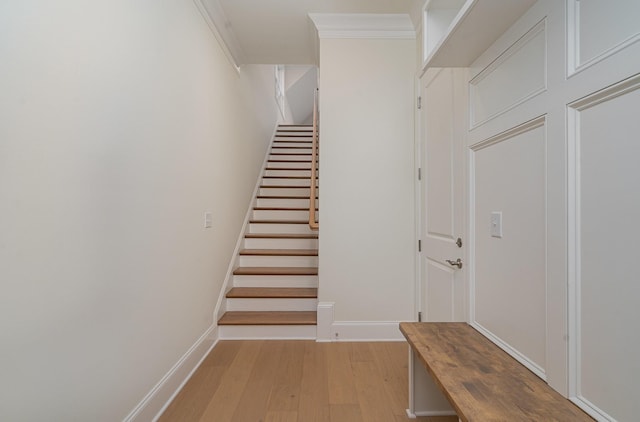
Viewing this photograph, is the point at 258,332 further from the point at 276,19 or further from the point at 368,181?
the point at 276,19

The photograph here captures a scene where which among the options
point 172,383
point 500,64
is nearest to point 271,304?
point 172,383

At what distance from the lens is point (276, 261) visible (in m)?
3.21

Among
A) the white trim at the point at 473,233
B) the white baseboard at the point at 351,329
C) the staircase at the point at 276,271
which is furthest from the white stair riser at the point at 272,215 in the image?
the white trim at the point at 473,233

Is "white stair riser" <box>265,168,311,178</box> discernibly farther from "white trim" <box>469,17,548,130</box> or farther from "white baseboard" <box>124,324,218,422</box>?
"white trim" <box>469,17,548,130</box>

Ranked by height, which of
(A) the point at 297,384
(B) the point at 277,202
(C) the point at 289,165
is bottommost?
(A) the point at 297,384

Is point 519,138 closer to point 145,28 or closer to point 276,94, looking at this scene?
point 145,28

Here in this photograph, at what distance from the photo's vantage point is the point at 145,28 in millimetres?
1492

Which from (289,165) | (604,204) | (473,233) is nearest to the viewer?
(604,204)

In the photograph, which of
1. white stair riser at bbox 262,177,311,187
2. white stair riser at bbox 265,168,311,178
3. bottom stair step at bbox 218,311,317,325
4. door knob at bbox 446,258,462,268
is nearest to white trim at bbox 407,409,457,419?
door knob at bbox 446,258,462,268

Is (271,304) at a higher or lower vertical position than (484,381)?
lower

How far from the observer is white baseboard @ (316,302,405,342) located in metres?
2.53

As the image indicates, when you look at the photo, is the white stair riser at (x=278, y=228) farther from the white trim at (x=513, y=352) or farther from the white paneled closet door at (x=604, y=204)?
the white paneled closet door at (x=604, y=204)

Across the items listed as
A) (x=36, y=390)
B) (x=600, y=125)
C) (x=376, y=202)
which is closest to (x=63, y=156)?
(x=36, y=390)

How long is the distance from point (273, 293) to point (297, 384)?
0.99 meters
